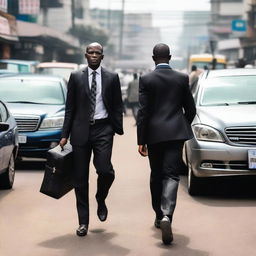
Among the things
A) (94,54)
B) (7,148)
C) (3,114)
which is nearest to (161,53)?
(94,54)

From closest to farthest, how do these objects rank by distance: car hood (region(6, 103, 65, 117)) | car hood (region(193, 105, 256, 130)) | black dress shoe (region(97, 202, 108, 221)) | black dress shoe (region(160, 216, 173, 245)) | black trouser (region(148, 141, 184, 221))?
black dress shoe (region(160, 216, 173, 245))
black trouser (region(148, 141, 184, 221))
black dress shoe (region(97, 202, 108, 221))
car hood (region(193, 105, 256, 130))
car hood (region(6, 103, 65, 117))

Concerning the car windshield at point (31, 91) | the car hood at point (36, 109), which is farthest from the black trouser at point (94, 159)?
the car windshield at point (31, 91)

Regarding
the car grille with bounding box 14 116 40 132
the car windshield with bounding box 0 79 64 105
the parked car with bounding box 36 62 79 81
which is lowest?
the parked car with bounding box 36 62 79 81

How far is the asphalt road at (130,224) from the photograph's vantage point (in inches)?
272

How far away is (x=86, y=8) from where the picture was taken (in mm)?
121000

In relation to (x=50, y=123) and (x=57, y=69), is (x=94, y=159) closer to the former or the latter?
(x=50, y=123)

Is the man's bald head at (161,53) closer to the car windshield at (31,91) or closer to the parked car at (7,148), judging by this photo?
the parked car at (7,148)

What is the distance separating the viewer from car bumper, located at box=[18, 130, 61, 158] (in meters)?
13.3

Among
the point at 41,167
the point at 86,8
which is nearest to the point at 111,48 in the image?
the point at 86,8

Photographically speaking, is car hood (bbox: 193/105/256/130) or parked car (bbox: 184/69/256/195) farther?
car hood (bbox: 193/105/256/130)

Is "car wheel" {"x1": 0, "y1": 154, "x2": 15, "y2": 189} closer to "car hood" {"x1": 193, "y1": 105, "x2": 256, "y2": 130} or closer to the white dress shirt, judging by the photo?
"car hood" {"x1": 193, "y1": 105, "x2": 256, "y2": 130}

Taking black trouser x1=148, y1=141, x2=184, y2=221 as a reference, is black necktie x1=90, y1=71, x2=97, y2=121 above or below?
above

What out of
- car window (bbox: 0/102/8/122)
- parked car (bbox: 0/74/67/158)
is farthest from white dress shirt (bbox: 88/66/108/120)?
parked car (bbox: 0/74/67/158)

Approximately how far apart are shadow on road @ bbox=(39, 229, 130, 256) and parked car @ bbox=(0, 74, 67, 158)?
18.9 feet
